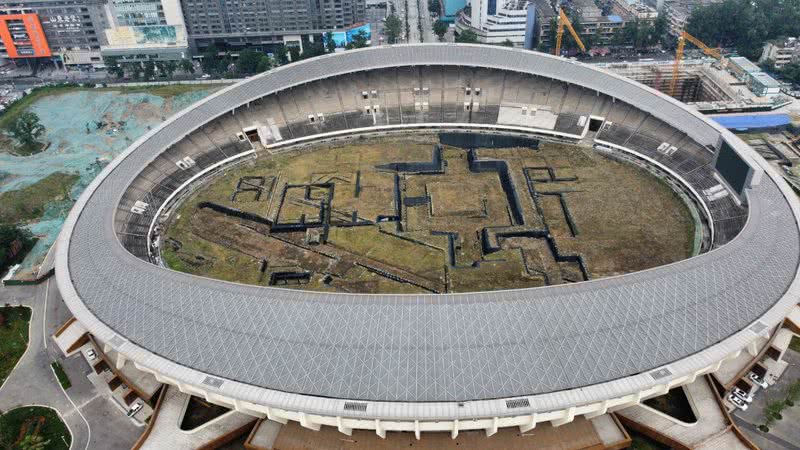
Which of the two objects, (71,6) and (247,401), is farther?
(71,6)

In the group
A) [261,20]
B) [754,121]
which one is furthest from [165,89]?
[754,121]

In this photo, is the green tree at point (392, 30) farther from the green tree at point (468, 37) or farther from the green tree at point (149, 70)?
the green tree at point (149, 70)

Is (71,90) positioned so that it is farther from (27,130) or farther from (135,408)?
(135,408)

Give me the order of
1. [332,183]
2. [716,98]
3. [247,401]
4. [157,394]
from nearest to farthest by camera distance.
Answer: [247,401], [157,394], [332,183], [716,98]

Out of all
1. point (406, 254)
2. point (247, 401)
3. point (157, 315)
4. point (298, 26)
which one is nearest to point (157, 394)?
point (157, 315)

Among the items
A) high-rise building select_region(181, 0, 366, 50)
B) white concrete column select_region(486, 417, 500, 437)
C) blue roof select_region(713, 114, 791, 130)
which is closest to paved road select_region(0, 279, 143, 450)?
white concrete column select_region(486, 417, 500, 437)

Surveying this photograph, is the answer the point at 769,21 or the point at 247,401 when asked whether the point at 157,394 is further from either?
the point at 769,21
